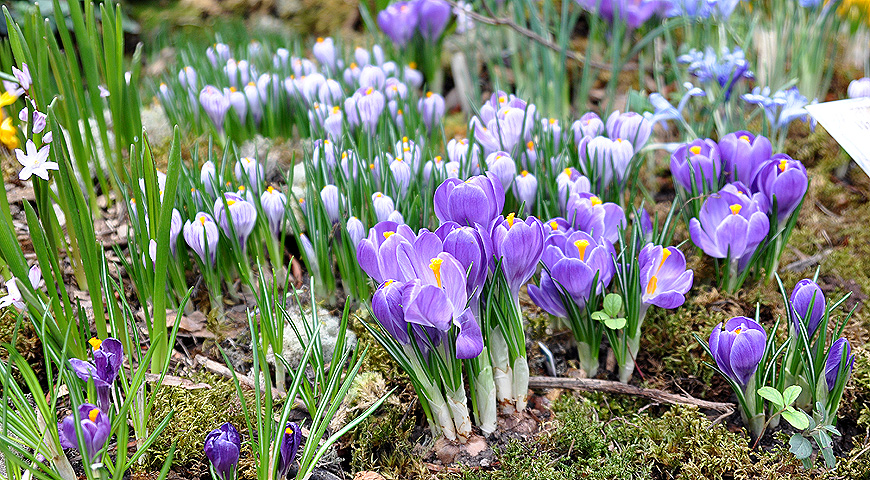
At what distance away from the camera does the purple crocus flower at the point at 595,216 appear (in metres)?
1.50

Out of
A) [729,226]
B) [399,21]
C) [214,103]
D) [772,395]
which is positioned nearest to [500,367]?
[772,395]

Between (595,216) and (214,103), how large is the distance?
1.23 metres

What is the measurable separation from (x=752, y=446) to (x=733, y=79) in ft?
3.77

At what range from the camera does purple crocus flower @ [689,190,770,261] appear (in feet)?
4.78

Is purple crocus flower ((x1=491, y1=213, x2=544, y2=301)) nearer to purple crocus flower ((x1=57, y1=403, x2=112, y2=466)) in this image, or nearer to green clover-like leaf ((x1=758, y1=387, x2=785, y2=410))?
green clover-like leaf ((x1=758, y1=387, x2=785, y2=410))

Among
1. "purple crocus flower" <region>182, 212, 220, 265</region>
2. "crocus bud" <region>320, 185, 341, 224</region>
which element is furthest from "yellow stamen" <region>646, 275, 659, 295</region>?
"purple crocus flower" <region>182, 212, 220, 265</region>

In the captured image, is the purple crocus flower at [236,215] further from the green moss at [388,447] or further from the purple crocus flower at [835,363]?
the purple crocus flower at [835,363]

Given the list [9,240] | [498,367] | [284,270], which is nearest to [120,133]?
[284,270]

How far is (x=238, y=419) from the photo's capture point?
4.40ft

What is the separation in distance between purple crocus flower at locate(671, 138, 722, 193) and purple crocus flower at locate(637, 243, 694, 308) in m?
0.33

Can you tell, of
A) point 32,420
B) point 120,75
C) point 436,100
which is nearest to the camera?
point 32,420

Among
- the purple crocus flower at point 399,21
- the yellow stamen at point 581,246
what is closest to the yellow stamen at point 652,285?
the yellow stamen at point 581,246

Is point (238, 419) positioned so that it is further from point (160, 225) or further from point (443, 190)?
point (443, 190)

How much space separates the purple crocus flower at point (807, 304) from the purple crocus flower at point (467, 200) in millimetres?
591
